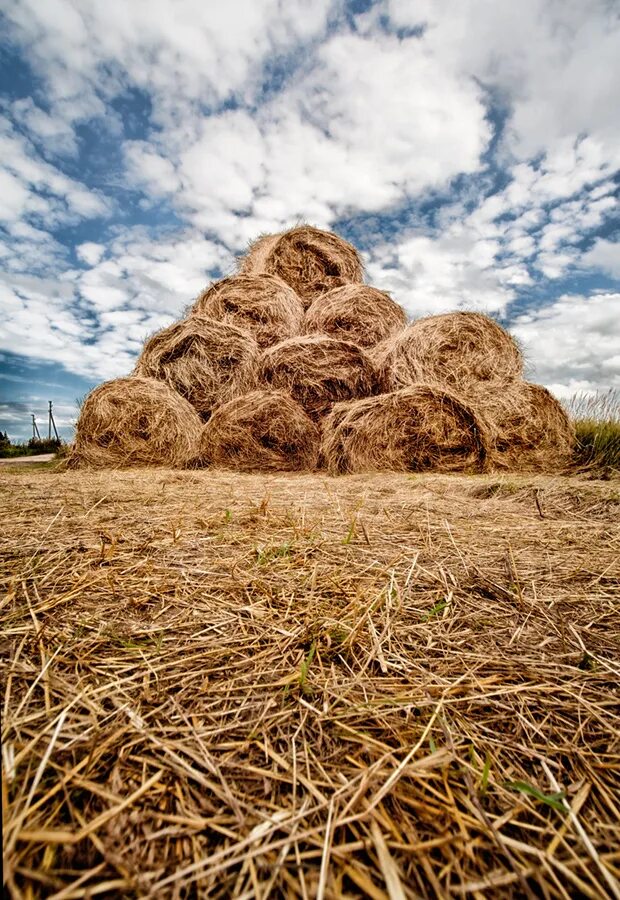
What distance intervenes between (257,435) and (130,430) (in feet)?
4.96

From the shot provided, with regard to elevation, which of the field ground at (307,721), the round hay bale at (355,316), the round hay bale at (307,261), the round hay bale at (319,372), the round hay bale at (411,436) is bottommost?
the field ground at (307,721)

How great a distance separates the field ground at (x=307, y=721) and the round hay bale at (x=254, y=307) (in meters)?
4.86

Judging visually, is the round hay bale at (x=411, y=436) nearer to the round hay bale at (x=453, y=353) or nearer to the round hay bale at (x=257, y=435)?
the round hay bale at (x=257, y=435)

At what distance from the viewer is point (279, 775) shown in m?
0.62

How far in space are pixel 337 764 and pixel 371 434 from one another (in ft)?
12.0

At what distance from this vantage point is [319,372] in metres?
5.02

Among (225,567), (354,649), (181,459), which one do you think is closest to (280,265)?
(181,459)

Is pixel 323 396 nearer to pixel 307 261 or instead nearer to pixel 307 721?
pixel 307 261

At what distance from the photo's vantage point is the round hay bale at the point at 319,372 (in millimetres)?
5023

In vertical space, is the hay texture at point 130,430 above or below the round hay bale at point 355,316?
below

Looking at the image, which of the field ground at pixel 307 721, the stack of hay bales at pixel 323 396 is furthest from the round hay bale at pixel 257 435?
the field ground at pixel 307 721

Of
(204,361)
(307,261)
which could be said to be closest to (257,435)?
(204,361)

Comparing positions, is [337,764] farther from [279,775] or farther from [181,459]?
[181,459]

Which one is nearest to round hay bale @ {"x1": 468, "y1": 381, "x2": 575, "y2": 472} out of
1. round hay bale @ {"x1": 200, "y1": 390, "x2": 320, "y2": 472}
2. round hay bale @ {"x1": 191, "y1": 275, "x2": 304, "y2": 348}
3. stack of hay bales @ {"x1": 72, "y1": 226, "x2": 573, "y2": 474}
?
stack of hay bales @ {"x1": 72, "y1": 226, "x2": 573, "y2": 474}
